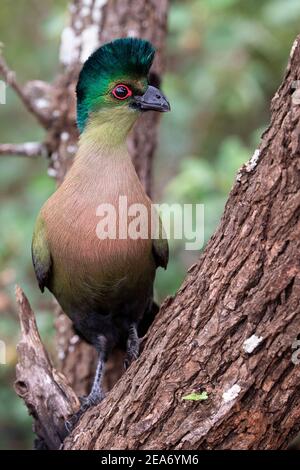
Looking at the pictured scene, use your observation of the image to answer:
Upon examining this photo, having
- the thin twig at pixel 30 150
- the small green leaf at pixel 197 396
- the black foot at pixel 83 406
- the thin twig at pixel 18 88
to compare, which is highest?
the thin twig at pixel 18 88

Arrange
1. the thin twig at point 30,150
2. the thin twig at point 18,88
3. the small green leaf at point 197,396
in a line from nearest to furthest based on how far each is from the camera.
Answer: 1. the small green leaf at point 197,396
2. the thin twig at point 18,88
3. the thin twig at point 30,150

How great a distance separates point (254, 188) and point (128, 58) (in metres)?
1.07

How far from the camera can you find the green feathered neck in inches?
138

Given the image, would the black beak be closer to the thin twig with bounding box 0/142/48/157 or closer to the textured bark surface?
the textured bark surface

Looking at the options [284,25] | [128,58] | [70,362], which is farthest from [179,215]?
[284,25]

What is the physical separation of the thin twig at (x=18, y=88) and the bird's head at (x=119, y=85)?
0.72 metres

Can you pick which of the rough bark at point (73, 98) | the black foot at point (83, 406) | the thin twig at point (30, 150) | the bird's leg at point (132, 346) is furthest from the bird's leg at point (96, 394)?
the thin twig at point (30, 150)

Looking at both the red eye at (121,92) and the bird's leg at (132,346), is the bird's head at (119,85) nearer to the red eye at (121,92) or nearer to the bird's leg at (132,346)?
the red eye at (121,92)

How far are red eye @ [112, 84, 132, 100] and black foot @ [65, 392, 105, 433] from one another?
1452 millimetres

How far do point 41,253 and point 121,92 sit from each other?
33.7 inches

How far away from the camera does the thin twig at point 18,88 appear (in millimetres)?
4293

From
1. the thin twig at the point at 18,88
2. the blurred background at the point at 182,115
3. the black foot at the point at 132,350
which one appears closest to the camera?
the black foot at the point at 132,350

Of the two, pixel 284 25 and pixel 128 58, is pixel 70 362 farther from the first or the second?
pixel 284 25

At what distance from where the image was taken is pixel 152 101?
3625 millimetres
